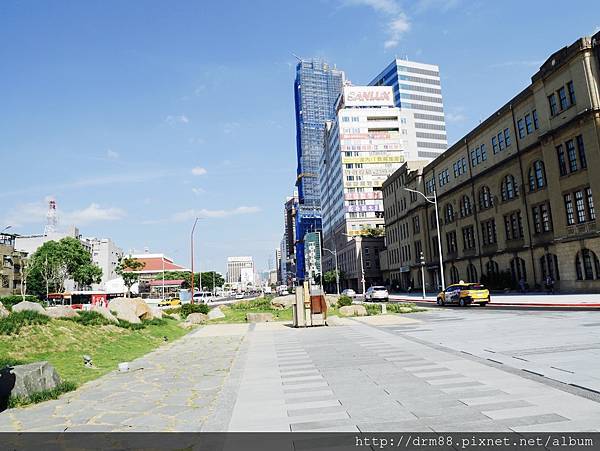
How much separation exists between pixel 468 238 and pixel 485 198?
283 inches

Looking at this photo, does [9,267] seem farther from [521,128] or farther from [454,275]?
[521,128]

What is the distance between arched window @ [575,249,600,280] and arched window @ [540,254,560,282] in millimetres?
4065

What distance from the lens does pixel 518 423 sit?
6207mm

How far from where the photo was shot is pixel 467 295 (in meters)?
36.7

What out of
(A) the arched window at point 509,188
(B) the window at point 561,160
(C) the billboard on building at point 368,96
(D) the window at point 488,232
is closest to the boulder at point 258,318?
(B) the window at point 561,160

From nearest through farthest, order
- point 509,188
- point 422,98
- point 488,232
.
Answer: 1. point 509,188
2. point 488,232
3. point 422,98

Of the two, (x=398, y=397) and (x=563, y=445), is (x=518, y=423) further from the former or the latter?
(x=398, y=397)

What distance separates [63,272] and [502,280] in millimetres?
79369

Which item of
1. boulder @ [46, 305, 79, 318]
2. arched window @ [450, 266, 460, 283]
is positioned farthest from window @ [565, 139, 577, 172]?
boulder @ [46, 305, 79, 318]

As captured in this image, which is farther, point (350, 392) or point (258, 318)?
point (258, 318)

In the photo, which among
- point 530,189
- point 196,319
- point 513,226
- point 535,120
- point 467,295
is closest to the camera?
point 196,319

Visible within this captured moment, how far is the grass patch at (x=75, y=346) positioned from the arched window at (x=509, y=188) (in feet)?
143

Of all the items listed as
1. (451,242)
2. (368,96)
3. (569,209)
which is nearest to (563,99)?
(569,209)

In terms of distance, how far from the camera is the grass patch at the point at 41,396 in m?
8.94
